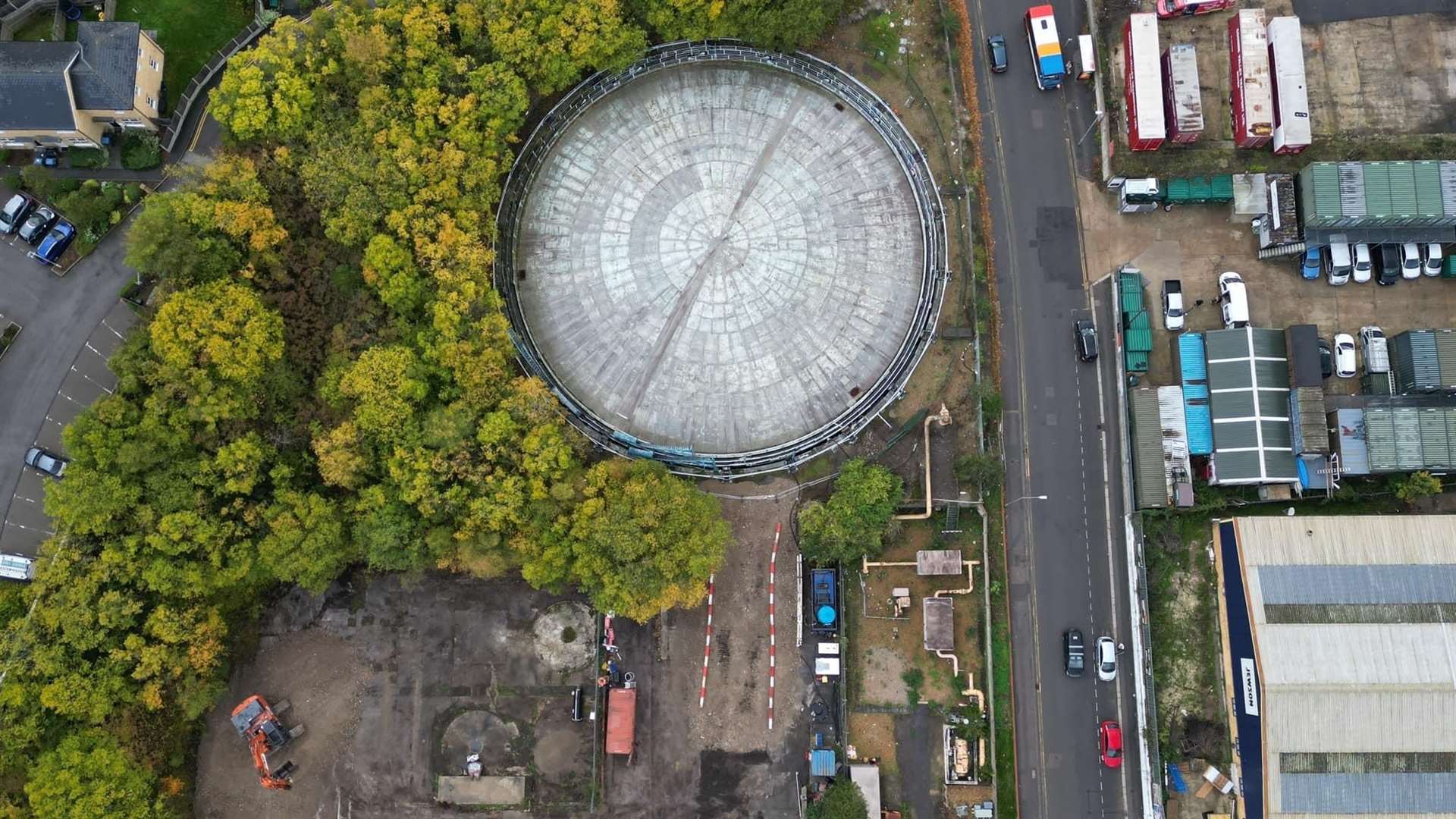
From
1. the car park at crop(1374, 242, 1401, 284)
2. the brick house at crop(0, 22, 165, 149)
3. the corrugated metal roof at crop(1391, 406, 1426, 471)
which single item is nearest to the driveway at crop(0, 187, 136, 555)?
the brick house at crop(0, 22, 165, 149)

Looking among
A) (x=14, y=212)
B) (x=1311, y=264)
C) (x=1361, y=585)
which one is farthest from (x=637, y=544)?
(x=14, y=212)

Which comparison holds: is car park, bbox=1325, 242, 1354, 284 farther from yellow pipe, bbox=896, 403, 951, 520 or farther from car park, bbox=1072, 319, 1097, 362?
yellow pipe, bbox=896, 403, 951, 520

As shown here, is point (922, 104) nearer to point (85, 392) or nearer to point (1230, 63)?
point (1230, 63)

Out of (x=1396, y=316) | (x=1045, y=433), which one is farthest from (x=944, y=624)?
(x=1396, y=316)

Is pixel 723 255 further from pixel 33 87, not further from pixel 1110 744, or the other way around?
pixel 33 87

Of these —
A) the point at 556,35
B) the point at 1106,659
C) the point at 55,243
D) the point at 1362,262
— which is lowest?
the point at 1106,659

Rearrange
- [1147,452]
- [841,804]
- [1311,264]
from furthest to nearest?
[1311,264]
[1147,452]
[841,804]
